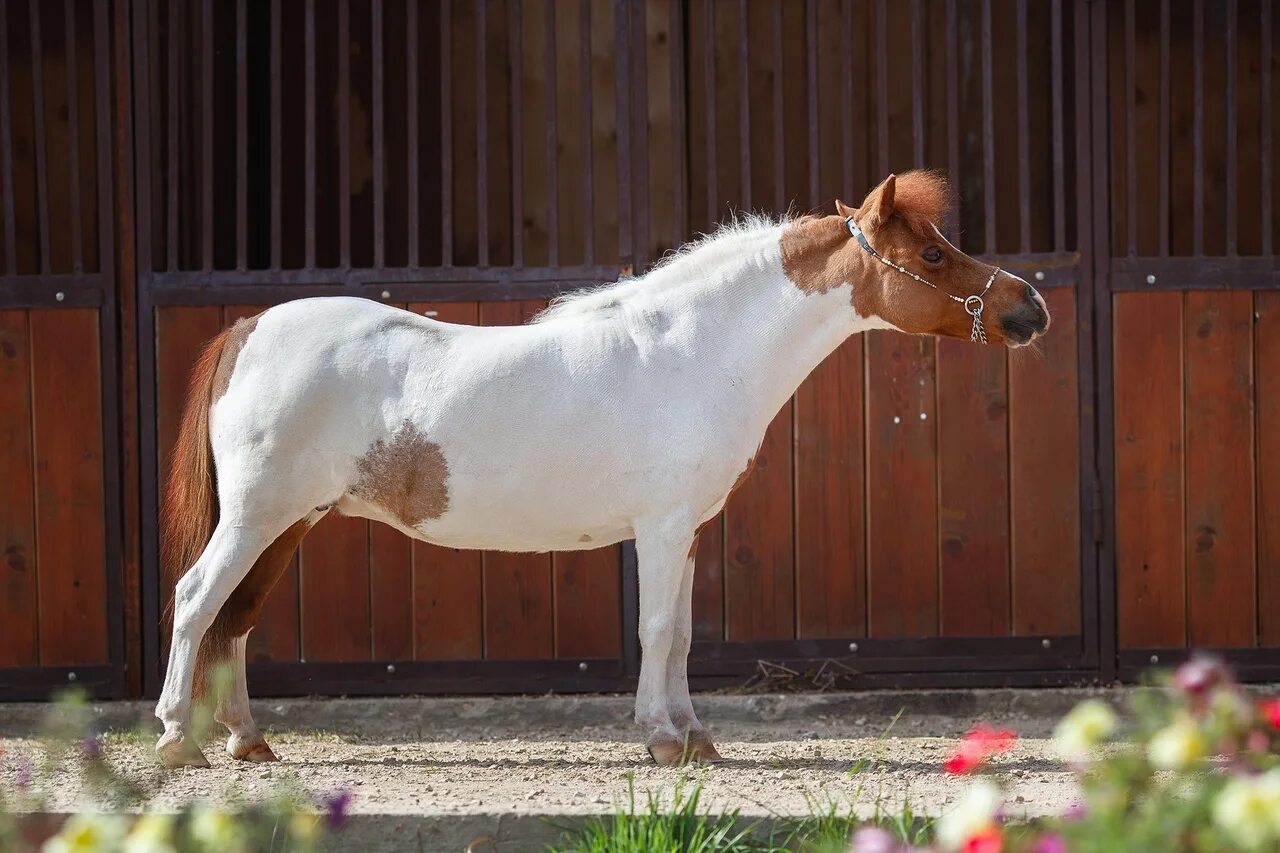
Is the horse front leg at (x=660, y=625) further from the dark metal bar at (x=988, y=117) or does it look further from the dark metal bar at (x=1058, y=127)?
the dark metal bar at (x=1058, y=127)

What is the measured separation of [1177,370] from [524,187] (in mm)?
3164

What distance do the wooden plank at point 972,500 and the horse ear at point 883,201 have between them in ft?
4.35

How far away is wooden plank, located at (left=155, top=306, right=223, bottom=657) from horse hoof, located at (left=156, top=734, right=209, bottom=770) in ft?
5.09

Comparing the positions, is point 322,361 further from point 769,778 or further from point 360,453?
point 769,778

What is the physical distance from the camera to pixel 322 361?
4.08 m

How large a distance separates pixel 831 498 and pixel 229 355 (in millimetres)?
2307

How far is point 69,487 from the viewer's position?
17.2ft

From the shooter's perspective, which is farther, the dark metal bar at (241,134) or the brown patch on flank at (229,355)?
the dark metal bar at (241,134)

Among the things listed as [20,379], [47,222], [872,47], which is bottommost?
[20,379]

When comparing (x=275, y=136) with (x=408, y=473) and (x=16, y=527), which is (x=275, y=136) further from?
(x=408, y=473)

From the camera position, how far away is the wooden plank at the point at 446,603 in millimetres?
5273

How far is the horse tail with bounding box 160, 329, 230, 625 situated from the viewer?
4180 millimetres

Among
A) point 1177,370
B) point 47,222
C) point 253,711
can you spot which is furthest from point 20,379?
point 1177,370

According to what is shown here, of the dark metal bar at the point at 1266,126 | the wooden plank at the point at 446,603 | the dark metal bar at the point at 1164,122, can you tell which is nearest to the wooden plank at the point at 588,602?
the wooden plank at the point at 446,603
